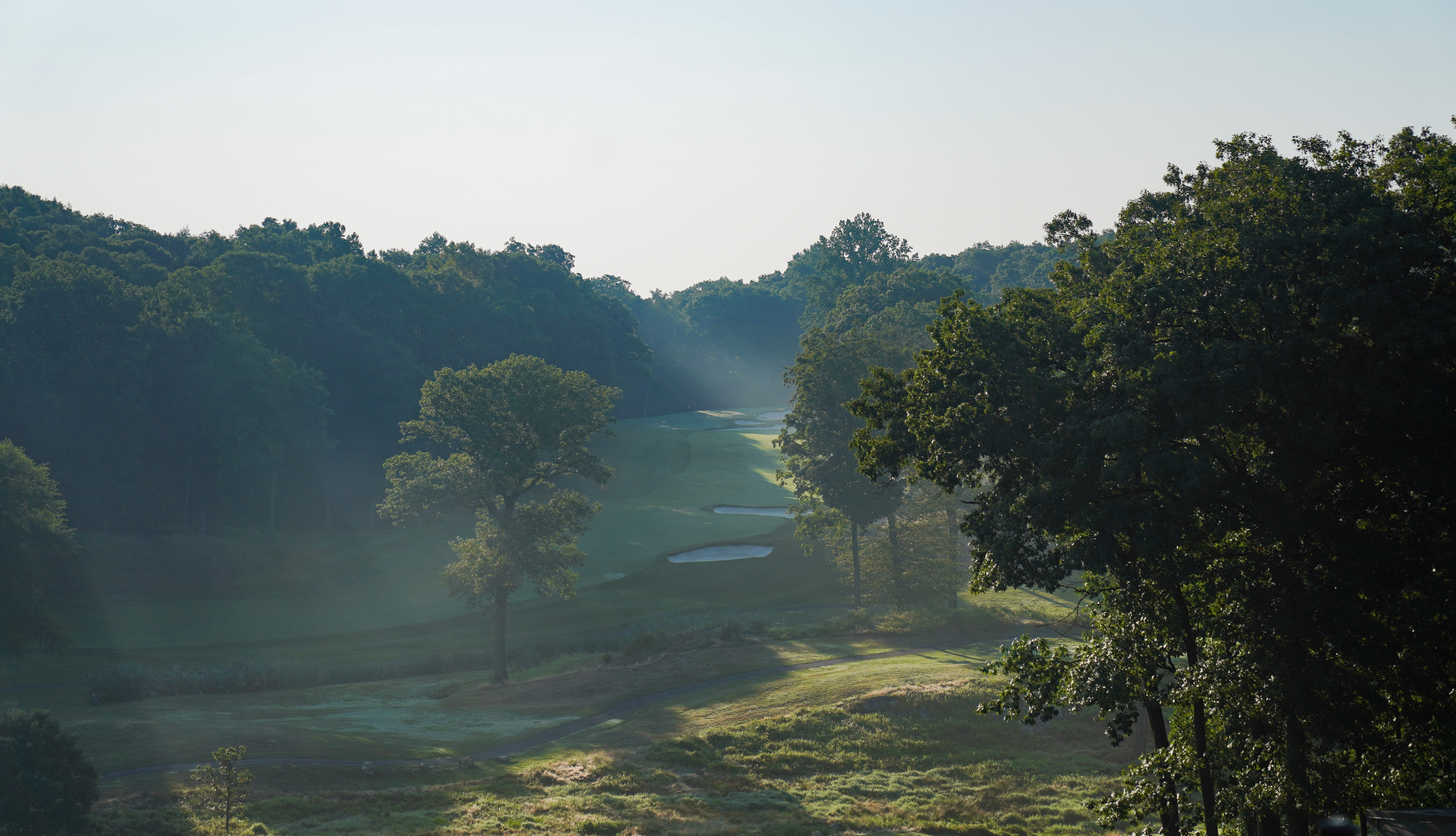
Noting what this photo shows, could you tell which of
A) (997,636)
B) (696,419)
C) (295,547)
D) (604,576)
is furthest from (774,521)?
(696,419)

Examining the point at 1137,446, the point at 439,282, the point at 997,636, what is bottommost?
the point at 997,636

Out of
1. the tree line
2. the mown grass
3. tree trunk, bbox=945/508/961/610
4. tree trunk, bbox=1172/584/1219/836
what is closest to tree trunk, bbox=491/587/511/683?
the mown grass

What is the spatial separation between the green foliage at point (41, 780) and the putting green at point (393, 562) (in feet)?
93.9

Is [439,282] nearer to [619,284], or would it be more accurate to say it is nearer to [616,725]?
[616,725]

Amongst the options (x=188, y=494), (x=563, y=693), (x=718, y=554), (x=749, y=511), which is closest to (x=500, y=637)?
(x=563, y=693)

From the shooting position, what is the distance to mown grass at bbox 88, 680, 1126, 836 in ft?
70.1

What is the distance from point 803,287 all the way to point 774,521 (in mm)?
128290

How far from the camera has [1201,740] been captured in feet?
52.2

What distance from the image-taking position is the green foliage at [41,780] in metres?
18.5

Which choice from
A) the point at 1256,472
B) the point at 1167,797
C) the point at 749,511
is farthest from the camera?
the point at 749,511

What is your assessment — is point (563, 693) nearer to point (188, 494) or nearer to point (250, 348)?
point (188, 494)

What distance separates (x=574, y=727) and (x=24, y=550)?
891 inches

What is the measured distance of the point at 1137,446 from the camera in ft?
45.5

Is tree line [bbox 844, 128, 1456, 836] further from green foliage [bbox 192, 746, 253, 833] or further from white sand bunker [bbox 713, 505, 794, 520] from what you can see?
white sand bunker [bbox 713, 505, 794, 520]
